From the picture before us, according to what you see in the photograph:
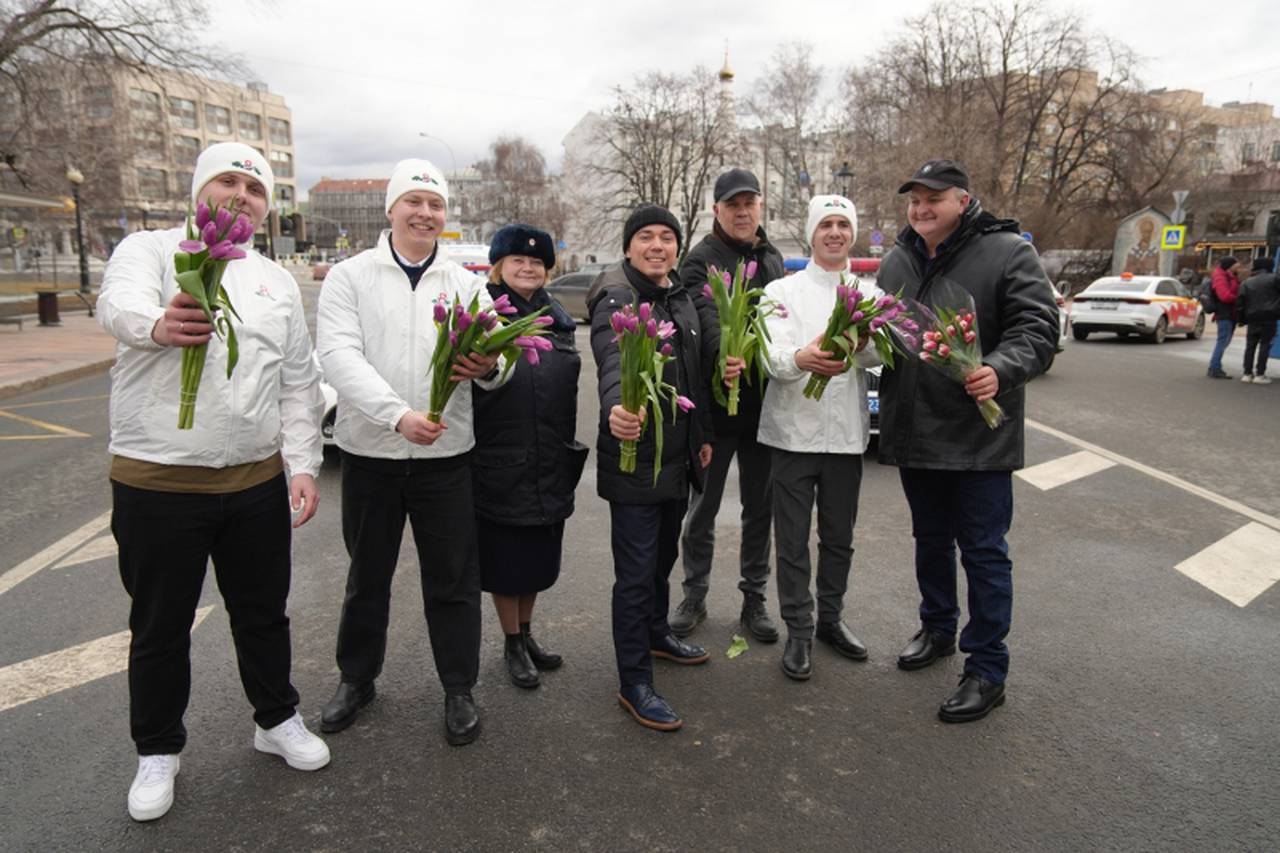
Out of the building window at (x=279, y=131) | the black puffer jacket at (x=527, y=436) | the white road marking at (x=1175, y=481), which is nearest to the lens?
the black puffer jacket at (x=527, y=436)

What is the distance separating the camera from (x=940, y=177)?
3.40 m

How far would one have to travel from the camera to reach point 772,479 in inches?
154

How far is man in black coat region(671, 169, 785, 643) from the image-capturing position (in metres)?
3.95

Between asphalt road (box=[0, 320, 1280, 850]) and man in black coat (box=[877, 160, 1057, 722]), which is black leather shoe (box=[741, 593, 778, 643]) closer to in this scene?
asphalt road (box=[0, 320, 1280, 850])

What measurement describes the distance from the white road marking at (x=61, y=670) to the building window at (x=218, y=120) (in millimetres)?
110930

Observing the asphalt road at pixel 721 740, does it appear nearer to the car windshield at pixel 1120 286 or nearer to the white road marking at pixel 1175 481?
the white road marking at pixel 1175 481

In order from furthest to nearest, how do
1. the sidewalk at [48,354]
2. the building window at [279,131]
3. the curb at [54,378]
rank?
the building window at [279,131], the sidewalk at [48,354], the curb at [54,378]

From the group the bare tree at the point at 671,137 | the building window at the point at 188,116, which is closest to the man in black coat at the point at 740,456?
the bare tree at the point at 671,137

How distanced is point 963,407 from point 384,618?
8.44 feet

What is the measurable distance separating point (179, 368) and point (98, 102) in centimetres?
4108

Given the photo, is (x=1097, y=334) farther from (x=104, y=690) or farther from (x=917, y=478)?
(x=104, y=690)

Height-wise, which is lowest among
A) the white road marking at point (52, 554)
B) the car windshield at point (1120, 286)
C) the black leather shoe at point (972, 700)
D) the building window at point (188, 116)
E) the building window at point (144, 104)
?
the white road marking at point (52, 554)

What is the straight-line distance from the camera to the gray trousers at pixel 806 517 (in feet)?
12.4

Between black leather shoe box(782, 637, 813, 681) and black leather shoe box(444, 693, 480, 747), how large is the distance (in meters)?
1.40
